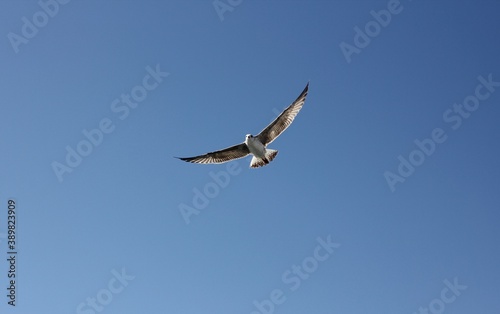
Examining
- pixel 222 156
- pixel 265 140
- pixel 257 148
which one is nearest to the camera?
pixel 257 148

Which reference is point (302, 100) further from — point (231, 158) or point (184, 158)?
point (184, 158)

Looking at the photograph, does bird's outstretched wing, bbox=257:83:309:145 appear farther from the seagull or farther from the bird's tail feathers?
the bird's tail feathers

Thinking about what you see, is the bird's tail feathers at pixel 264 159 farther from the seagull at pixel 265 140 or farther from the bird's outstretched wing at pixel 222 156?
the bird's outstretched wing at pixel 222 156

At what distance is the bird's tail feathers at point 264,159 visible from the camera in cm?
2086

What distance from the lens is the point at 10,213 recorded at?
65.8ft

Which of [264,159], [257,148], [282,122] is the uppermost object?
[282,122]

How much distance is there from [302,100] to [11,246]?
49.6 ft

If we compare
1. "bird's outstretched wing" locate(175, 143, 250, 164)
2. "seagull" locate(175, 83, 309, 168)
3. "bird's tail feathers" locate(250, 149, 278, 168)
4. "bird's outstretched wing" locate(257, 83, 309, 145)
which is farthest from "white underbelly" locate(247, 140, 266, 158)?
"bird's outstretched wing" locate(175, 143, 250, 164)

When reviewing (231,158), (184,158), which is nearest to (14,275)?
(184,158)

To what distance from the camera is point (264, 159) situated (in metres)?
21.1

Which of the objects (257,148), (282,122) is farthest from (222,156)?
(282,122)

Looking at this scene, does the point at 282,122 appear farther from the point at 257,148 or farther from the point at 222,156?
the point at 222,156

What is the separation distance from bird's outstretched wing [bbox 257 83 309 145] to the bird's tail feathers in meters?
0.59

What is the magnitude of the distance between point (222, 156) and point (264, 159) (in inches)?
91.2
